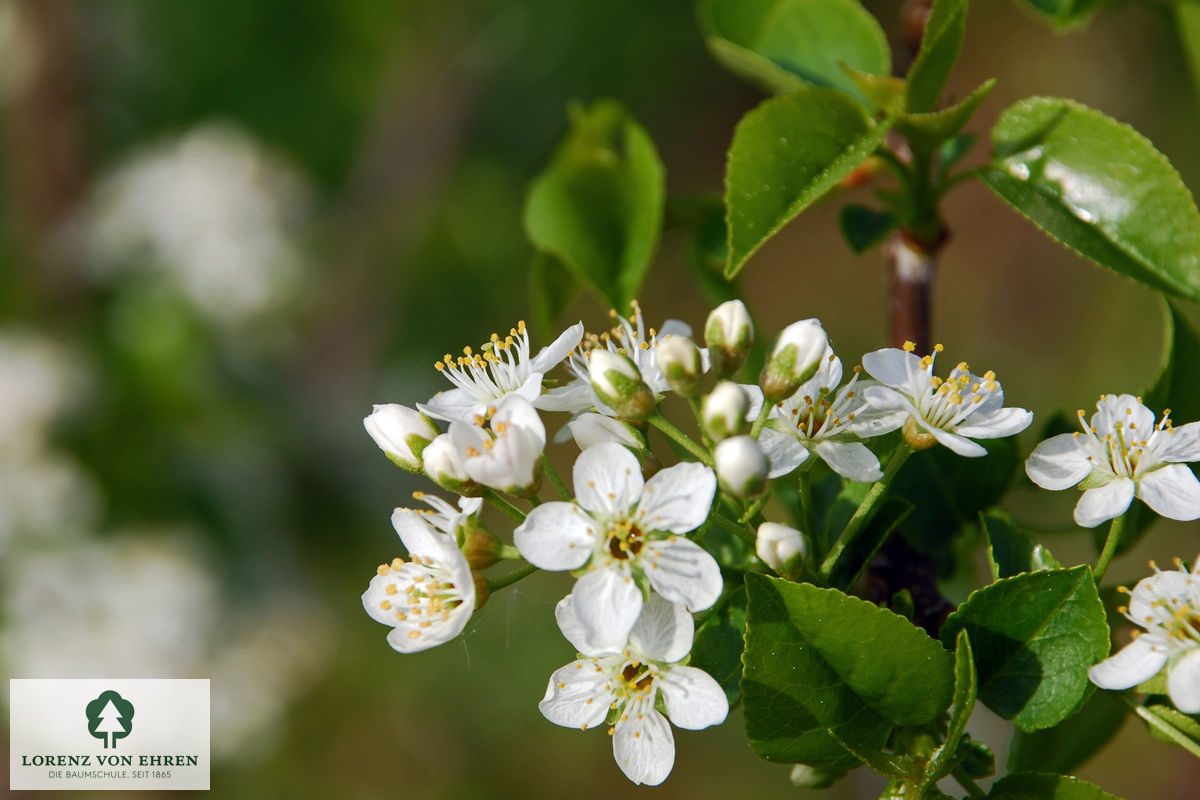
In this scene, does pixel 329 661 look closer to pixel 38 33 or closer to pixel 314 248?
pixel 314 248

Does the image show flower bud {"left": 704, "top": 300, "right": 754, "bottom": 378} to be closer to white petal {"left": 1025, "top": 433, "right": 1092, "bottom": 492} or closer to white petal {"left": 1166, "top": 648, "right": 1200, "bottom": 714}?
white petal {"left": 1025, "top": 433, "right": 1092, "bottom": 492}

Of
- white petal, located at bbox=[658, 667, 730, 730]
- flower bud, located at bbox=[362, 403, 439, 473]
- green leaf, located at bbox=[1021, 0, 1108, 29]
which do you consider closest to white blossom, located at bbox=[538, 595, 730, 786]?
white petal, located at bbox=[658, 667, 730, 730]

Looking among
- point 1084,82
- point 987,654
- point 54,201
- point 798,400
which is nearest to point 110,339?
point 54,201

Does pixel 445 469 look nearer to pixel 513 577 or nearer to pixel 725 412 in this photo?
pixel 513 577

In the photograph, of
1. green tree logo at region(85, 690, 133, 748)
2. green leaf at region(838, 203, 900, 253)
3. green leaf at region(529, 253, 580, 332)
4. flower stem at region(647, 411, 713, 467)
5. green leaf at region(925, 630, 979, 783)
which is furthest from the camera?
green tree logo at region(85, 690, 133, 748)

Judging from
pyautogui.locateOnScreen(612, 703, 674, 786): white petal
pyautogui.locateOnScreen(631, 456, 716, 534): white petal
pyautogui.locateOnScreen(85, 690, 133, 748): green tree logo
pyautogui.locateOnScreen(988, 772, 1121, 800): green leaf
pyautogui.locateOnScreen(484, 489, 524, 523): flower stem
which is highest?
pyautogui.locateOnScreen(484, 489, 524, 523): flower stem

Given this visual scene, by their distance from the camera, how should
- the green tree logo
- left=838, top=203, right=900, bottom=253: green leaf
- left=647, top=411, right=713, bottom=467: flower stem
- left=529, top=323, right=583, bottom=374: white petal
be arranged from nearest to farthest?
left=647, top=411, right=713, bottom=467: flower stem < left=529, top=323, right=583, bottom=374: white petal < left=838, top=203, right=900, bottom=253: green leaf < the green tree logo

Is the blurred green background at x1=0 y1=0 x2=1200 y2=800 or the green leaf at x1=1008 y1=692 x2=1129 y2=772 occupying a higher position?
the blurred green background at x1=0 y1=0 x2=1200 y2=800
